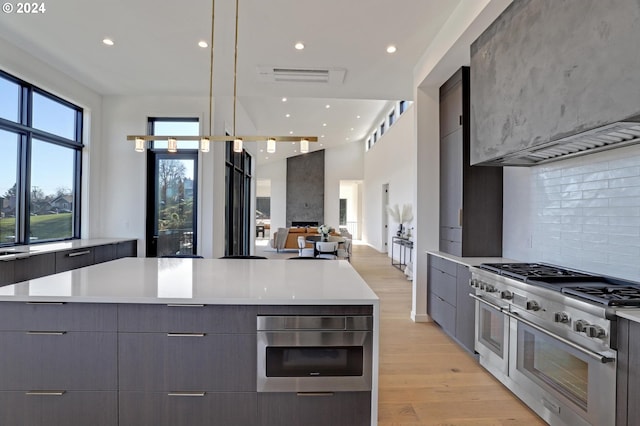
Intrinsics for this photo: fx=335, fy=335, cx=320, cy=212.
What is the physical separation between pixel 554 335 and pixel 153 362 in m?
2.35

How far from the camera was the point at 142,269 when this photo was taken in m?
2.58

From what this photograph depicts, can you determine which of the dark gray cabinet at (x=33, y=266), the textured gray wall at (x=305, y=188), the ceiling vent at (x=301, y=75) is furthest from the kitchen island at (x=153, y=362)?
the textured gray wall at (x=305, y=188)

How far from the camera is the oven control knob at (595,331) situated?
1.72 metres

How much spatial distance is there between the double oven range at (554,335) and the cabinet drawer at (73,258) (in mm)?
4505

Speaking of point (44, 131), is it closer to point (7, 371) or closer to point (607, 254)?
point (7, 371)

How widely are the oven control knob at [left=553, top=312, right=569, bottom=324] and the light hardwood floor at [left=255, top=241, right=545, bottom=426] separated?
2.59 feet

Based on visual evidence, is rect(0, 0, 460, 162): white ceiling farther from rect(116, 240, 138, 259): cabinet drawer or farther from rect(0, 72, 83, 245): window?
rect(116, 240, 138, 259): cabinet drawer

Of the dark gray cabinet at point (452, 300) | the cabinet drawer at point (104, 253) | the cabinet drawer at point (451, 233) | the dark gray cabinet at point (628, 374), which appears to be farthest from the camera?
the cabinet drawer at point (104, 253)

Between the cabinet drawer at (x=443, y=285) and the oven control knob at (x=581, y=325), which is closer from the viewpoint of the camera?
the oven control knob at (x=581, y=325)

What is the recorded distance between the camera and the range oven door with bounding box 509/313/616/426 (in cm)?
174

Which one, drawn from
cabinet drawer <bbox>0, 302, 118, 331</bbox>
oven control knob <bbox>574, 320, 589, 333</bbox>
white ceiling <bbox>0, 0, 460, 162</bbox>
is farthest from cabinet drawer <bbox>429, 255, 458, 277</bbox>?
cabinet drawer <bbox>0, 302, 118, 331</bbox>

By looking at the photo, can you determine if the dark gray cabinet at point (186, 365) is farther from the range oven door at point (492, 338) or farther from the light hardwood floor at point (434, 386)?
the range oven door at point (492, 338)

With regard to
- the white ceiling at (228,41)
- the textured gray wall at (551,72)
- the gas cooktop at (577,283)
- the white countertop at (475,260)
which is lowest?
the white countertop at (475,260)

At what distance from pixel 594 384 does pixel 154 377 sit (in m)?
2.35
